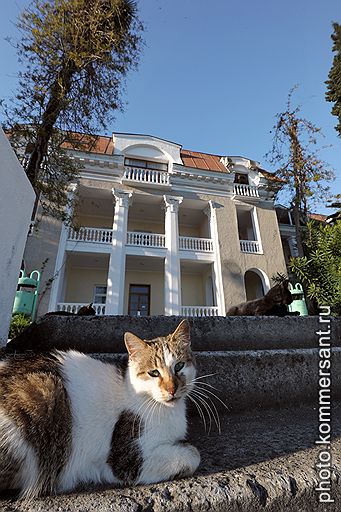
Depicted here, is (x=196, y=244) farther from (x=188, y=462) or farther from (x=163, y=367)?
(x=188, y=462)

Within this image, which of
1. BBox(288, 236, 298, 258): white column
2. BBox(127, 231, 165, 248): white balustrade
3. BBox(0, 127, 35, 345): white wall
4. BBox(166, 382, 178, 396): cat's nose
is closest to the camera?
BBox(166, 382, 178, 396): cat's nose

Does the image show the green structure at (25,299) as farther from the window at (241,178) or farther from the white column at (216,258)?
the window at (241,178)

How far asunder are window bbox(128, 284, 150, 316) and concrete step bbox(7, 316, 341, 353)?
30.8ft

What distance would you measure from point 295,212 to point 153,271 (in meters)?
6.77

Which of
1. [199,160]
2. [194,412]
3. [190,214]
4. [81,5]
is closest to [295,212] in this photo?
[190,214]

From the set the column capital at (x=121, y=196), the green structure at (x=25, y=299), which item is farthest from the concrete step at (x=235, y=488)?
the column capital at (x=121, y=196)

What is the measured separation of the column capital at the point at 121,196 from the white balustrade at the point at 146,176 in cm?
71

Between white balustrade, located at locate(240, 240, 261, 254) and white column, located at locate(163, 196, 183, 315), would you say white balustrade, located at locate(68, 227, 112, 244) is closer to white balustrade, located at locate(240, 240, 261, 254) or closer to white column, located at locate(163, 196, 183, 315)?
white column, located at locate(163, 196, 183, 315)

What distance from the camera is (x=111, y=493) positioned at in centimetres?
75

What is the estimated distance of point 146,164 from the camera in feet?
38.1

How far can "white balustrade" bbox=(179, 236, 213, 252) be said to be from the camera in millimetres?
10648

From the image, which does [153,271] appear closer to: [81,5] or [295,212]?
[295,212]

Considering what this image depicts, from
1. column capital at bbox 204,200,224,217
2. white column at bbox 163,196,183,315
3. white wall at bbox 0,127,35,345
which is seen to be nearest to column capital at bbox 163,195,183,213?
white column at bbox 163,196,183,315

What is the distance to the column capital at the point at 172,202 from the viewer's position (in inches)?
421
